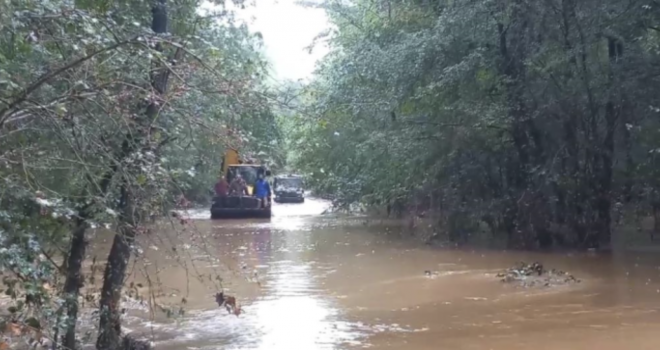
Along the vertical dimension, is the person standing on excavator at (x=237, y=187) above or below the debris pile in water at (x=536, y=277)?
above

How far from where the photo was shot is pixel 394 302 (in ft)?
42.9

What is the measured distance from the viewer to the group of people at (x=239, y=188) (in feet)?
112

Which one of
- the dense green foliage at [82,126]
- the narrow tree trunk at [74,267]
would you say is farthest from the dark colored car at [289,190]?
the dense green foliage at [82,126]

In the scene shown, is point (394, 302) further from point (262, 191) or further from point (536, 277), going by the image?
point (262, 191)

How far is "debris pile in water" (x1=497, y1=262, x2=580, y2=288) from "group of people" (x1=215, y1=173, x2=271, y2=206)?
19.8 m

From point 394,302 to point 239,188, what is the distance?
73.2 ft

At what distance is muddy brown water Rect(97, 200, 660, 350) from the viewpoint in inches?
390

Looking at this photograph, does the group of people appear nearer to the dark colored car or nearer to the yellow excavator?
the yellow excavator

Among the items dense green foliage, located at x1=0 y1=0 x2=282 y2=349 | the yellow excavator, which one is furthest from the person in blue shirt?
dense green foliage, located at x1=0 y1=0 x2=282 y2=349

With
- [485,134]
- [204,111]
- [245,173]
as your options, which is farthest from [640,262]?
[245,173]

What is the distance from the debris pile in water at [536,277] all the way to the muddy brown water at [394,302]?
0.28 m

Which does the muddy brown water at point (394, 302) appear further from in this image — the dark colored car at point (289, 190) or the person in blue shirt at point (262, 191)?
the dark colored car at point (289, 190)

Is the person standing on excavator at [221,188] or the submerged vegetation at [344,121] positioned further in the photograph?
the person standing on excavator at [221,188]

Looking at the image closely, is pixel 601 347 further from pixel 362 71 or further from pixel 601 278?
pixel 362 71
